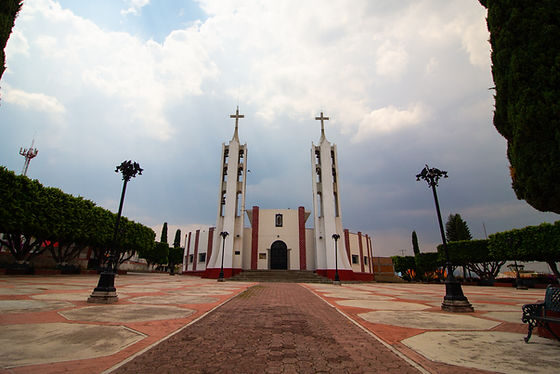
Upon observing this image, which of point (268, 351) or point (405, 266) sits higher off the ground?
point (405, 266)

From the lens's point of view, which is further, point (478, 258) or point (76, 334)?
point (478, 258)

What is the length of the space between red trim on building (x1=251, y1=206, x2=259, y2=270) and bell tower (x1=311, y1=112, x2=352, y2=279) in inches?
291

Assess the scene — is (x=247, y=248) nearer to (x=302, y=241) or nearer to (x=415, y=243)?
(x=302, y=241)

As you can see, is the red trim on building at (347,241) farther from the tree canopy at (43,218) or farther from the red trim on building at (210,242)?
the tree canopy at (43,218)

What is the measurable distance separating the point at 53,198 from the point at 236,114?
2227 centimetres

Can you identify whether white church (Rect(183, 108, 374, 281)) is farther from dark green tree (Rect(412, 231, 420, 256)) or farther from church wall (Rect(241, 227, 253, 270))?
dark green tree (Rect(412, 231, 420, 256))

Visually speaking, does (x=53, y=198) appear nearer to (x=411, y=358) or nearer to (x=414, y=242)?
(x=411, y=358)

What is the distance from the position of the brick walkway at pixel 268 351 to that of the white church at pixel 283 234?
78.3 feet

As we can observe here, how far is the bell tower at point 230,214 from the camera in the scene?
94.6ft

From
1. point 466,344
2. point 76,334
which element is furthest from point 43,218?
point 466,344

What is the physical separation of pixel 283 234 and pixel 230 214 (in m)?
7.52

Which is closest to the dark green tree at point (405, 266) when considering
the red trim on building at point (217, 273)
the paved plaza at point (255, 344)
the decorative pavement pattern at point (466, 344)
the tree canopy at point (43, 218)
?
the red trim on building at point (217, 273)

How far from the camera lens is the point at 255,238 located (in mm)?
32938

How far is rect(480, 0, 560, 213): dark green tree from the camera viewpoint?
5219 millimetres
